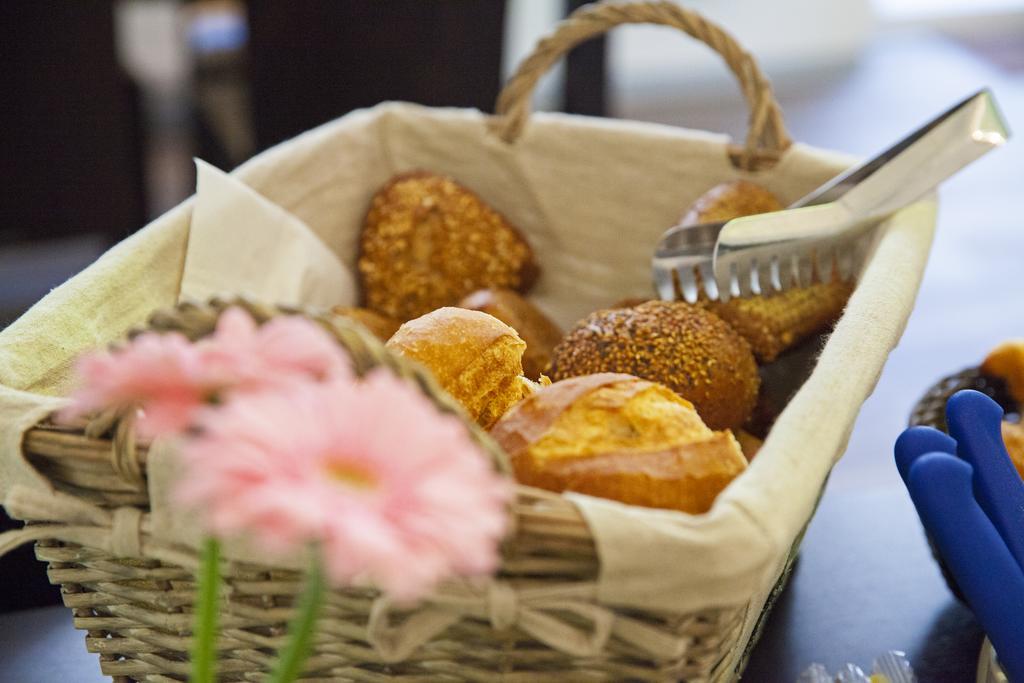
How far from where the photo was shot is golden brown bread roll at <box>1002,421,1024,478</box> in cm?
77

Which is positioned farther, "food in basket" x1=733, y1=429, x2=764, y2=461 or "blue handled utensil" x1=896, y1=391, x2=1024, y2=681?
"food in basket" x1=733, y1=429, x2=764, y2=461

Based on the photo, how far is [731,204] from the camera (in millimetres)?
1005

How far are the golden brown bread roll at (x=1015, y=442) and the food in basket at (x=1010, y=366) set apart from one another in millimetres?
68

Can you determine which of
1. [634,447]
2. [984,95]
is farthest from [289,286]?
[984,95]

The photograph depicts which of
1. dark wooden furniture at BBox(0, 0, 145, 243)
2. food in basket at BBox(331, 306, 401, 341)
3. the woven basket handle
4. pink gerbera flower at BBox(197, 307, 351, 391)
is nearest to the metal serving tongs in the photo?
the woven basket handle

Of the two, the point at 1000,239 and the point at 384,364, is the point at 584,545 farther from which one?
the point at 1000,239

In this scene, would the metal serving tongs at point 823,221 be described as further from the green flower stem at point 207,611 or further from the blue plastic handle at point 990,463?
the green flower stem at point 207,611

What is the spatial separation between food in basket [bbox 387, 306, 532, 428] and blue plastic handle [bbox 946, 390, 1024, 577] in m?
Answer: 0.27

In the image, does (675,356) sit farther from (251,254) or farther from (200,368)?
(200,368)

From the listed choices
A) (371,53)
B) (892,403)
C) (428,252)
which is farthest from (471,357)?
(371,53)

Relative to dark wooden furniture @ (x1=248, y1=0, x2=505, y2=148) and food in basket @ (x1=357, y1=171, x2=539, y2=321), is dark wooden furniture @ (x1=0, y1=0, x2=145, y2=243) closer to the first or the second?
dark wooden furniture @ (x1=248, y1=0, x2=505, y2=148)

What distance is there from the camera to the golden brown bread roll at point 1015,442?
0.77 m

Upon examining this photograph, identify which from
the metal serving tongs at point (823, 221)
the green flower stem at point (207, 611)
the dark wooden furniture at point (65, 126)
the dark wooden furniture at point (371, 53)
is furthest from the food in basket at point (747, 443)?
the dark wooden furniture at point (65, 126)

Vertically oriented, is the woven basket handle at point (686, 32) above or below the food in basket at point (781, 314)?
above
